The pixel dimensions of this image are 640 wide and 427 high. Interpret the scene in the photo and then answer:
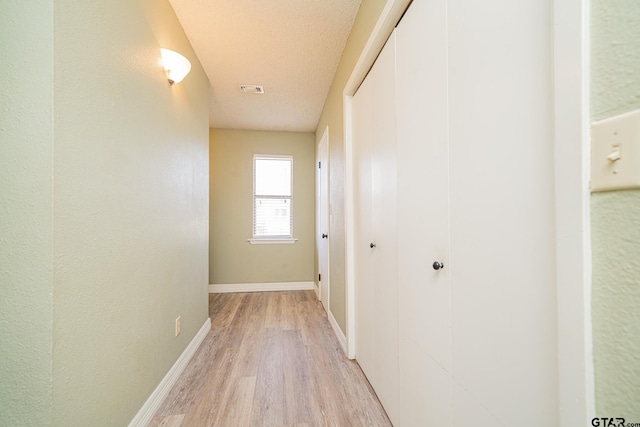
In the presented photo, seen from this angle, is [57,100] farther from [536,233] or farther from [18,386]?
[536,233]

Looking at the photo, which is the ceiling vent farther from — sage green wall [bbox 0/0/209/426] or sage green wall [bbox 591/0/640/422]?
sage green wall [bbox 591/0/640/422]

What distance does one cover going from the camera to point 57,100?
2.82ft

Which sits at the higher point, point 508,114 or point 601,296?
point 508,114

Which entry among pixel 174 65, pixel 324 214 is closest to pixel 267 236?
pixel 324 214

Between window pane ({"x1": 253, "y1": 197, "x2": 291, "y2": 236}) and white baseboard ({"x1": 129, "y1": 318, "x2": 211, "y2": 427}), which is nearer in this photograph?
white baseboard ({"x1": 129, "y1": 318, "x2": 211, "y2": 427})

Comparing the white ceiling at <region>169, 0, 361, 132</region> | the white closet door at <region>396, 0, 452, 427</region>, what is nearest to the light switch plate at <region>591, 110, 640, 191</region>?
the white closet door at <region>396, 0, 452, 427</region>

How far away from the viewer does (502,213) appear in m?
0.66

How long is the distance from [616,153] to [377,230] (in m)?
1.16

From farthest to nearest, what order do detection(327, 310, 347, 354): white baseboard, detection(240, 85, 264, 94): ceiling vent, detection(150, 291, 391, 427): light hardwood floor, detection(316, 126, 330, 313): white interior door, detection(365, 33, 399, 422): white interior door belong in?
detection(316, 126, 330, 313): white interior door, detection(240, 85, 264, 94): ceiling vent, detection(327, 310, 347, 354): white baseboard, detection(150, 291, 391, 427): light hardwood floor, detection(365, 33, 399, 422): white interior door

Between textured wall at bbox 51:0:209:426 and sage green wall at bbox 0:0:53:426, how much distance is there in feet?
0.09

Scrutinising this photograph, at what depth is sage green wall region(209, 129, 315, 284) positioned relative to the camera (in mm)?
3959

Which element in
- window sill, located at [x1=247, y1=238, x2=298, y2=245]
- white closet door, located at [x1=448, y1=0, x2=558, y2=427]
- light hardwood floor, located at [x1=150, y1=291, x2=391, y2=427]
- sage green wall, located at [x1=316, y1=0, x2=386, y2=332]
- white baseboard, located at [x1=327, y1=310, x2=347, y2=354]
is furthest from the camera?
window sill, located at [x1=247, y1=238, x2=298, y2=245]

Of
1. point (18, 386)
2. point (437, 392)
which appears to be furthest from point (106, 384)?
point (437, 392)

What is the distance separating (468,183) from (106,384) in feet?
5.40
